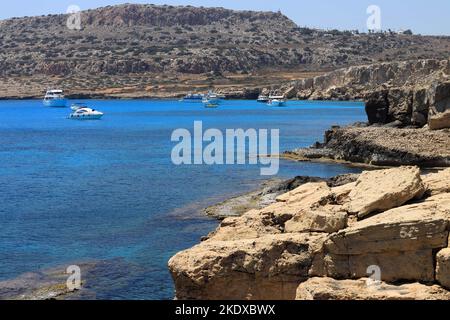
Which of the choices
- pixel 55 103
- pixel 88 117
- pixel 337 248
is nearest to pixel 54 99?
pixel 55 103

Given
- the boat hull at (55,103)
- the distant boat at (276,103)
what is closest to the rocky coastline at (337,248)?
the distant boat at (276,103)

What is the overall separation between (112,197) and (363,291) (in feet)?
86.9

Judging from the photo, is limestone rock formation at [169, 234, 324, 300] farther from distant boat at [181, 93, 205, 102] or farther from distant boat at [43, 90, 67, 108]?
distant boat at [181, 93, 205, 102]

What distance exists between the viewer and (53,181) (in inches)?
1775

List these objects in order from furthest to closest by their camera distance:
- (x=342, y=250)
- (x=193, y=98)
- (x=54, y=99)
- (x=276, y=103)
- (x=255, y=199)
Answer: (x=193, y=98), (x=54, y=99), (x=276, y=103), (x=255, y=199), (x=342, y=250)

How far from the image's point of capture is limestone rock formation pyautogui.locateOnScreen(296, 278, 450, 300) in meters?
12.0

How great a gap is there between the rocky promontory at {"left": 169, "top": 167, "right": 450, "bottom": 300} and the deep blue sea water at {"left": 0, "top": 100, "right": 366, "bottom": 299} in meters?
5.60

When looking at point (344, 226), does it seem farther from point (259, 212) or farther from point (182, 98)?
point (182, 98)

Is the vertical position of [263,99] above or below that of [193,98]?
below

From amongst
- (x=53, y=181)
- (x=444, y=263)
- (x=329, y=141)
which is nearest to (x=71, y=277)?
(x=444, y=263)

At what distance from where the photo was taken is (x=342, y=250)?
42.7 ft

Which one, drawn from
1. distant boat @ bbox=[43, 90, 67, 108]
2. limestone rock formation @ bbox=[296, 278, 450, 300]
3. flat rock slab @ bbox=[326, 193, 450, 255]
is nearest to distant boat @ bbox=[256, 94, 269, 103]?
distant boat @ bbox=[43, 90, 67, 108]

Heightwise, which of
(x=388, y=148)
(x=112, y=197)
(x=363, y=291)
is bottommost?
(x=112, y=197)

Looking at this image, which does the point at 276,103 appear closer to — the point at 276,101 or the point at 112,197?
the point at 276,101
